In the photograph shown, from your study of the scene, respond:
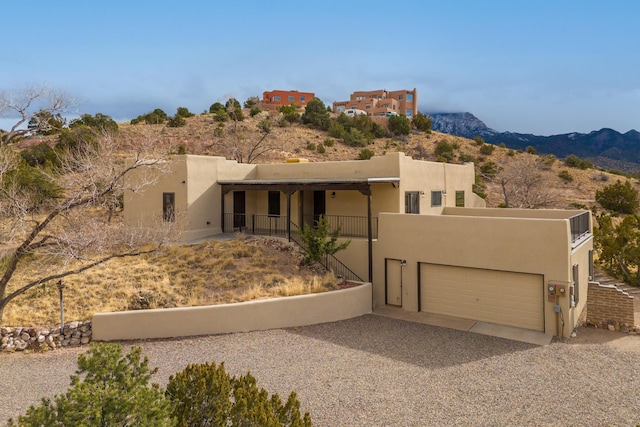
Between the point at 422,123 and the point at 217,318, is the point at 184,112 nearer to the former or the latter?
the point at 422,123

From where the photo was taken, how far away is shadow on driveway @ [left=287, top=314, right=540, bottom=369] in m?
11.3

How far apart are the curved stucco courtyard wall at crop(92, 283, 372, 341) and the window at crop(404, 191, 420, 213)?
6.66m

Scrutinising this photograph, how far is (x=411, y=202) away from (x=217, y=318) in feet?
34.8

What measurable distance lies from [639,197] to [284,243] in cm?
4427

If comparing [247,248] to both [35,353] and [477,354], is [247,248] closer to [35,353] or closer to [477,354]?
[35,353]

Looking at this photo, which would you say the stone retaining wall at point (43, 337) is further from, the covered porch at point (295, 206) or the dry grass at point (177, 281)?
the covered porch at point (295, 206)

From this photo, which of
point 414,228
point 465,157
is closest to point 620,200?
point 465,157

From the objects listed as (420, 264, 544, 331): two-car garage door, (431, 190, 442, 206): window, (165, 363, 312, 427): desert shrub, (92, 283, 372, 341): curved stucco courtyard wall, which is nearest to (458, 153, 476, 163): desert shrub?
(431, 190, 442, 206): window

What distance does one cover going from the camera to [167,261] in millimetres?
17375

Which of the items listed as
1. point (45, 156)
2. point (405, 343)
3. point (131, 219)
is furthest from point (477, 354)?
point (45, 156)

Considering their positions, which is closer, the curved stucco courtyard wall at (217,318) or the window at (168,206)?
the curved stucco courtyard wall at (217,318)

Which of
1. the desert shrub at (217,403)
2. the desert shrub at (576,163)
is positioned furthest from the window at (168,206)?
the desert shrub at (576,163)

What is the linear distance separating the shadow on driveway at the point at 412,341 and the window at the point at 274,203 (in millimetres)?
9305

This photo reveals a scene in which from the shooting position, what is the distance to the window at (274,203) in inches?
872
